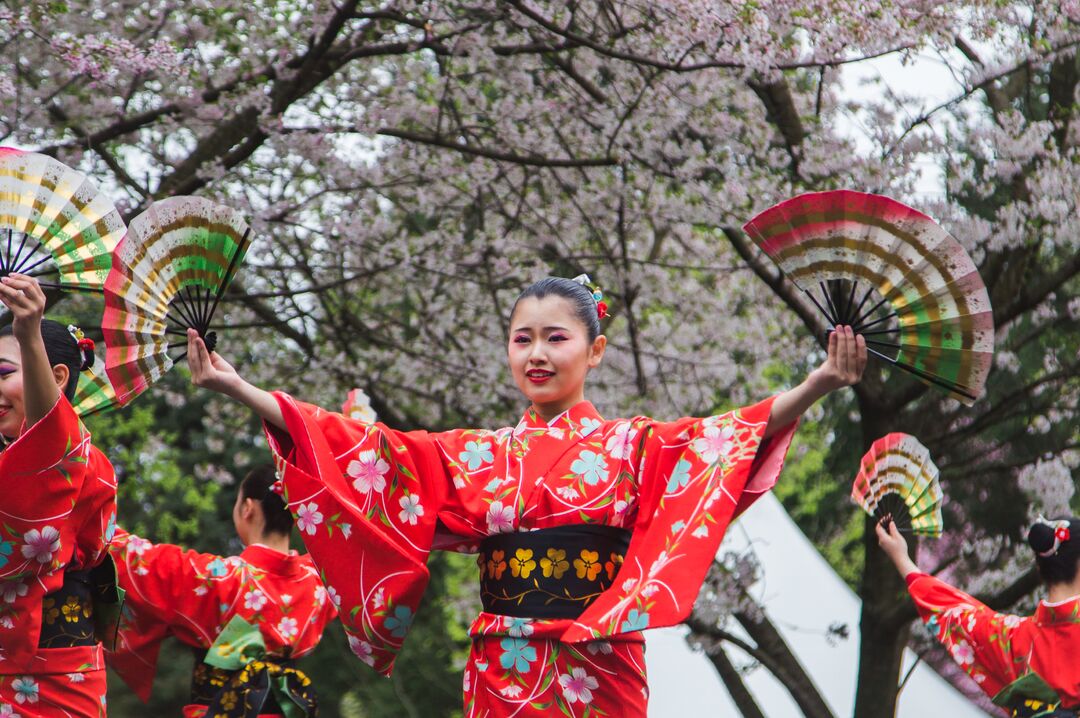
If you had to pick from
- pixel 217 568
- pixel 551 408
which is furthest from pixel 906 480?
pixel 217 568

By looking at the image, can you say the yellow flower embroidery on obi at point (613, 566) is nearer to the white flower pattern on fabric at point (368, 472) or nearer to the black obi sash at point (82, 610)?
the white flower pattern on fabric at point (368, 472)

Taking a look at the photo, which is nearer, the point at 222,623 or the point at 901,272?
the point at 901,272

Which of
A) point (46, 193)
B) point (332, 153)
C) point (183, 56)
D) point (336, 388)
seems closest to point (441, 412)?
point (336, 388)

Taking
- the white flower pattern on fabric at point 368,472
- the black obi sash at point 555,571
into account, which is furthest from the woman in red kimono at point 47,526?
the black obi sash at point 555,571

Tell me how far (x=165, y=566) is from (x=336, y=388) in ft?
8.75

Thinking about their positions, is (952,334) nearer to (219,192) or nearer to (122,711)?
(219,192)

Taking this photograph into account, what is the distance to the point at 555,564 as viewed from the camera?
297 cm

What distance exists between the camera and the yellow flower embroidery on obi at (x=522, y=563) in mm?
2979

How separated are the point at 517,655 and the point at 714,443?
2.13ft

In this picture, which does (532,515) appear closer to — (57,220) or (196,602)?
(57,220)

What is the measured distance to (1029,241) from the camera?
524cm

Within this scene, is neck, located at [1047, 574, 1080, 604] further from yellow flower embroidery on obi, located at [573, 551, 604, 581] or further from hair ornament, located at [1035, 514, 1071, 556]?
yellow flower embroidery on obi, located at [573, 551, 604, 581]

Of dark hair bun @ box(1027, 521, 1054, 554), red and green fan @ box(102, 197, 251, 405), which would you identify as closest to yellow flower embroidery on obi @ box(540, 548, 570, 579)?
red and green fan @ box(102, 197, 251, 405)

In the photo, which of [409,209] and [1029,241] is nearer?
[1029,241]
